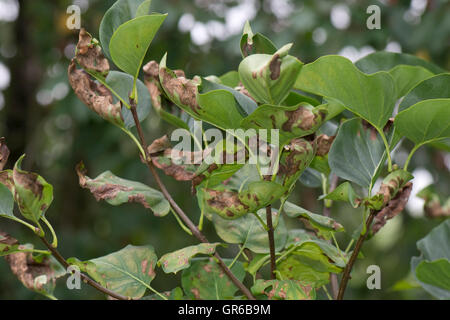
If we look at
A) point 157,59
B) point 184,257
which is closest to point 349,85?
point 184,257

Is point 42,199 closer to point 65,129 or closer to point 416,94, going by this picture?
point 416,94

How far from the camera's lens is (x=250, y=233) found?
0.42 m

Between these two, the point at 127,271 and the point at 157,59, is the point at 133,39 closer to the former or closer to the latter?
the point at 127,271

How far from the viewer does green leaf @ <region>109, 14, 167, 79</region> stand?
0.31 m

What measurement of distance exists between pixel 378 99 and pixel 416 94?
4cm

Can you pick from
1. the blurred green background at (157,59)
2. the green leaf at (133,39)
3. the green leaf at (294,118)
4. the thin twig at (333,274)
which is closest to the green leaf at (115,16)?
the green leaf at (133,39)

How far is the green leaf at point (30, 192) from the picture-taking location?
31 centimetres

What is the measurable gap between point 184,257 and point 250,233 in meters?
0.08

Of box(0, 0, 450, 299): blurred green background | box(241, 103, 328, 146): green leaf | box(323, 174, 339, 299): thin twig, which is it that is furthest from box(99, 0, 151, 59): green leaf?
box(0, 0, 450, 299): blurred green background

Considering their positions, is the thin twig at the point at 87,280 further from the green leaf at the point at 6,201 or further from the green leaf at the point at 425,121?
the green leaf at the point at 425,121

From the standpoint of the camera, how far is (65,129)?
2363 mm

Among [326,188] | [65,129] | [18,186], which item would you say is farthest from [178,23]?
[18,186]

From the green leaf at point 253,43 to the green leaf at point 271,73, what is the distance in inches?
1.5

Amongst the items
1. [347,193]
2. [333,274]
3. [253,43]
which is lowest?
[333,274]
